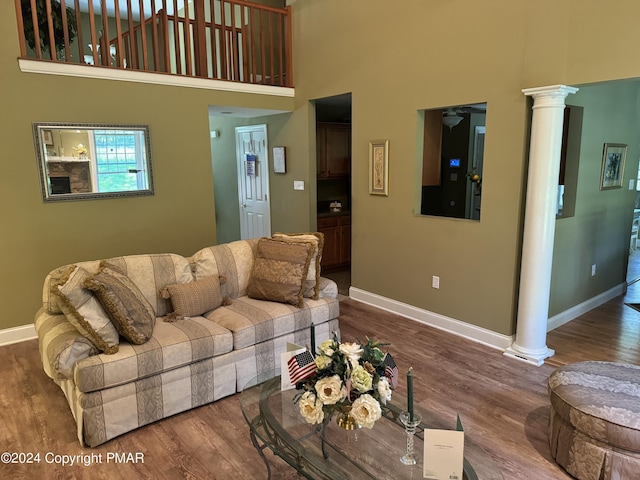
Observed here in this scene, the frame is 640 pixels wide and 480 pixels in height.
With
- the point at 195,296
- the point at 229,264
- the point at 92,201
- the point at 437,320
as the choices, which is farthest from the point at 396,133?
the point at 92,201

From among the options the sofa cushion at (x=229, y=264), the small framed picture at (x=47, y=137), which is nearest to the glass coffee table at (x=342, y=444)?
the sofa cushion at (x=229, y=264)

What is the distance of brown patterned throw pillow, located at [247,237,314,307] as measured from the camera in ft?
10.8

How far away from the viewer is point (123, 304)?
254 cm

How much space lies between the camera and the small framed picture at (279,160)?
5.59m

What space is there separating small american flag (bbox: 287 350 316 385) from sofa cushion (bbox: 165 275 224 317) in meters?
1.32

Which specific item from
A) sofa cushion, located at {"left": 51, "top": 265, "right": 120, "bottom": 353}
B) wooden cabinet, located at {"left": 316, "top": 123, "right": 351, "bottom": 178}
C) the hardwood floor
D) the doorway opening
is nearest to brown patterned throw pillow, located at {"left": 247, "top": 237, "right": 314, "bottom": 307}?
the hardwood floor

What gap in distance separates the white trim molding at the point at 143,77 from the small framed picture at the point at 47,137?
0.50 metres

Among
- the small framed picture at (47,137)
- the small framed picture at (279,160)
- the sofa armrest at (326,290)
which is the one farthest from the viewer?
the small framed picture at (279,160)

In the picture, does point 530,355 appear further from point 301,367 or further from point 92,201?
point 92,201

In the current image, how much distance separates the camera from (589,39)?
9.48ft

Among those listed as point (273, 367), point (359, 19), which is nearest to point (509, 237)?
point (273, 367)

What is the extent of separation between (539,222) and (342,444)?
230 cm

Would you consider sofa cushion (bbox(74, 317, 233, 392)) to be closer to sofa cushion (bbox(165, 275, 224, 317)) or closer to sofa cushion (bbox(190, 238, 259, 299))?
sofa cushion (bbox(165, 275, 224, 317))

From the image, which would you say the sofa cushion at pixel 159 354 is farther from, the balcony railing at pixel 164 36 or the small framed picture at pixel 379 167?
the balcony railing at pixel 164 36
